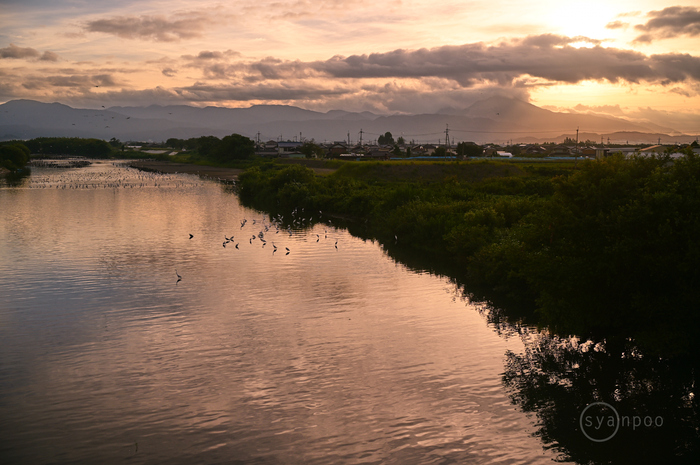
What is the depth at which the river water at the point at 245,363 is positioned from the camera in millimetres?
17953

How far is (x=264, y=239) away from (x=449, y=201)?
18795mm

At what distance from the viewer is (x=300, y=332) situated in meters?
27.9

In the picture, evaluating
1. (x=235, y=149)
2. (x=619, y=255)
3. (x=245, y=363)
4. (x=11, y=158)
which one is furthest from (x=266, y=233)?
(x=11, y=158)

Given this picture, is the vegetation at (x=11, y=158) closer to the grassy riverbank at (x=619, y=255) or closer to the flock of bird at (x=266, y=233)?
the flock of bird at (x=266, y=233)

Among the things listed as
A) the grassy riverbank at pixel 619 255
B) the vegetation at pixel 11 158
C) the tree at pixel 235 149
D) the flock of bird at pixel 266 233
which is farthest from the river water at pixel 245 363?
the tree at pixel 235 149

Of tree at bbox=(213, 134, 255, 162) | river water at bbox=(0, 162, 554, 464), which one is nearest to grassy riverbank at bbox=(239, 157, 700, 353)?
river water at bbox=(0, 162, 554, 464)

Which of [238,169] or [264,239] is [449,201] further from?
[238,169]

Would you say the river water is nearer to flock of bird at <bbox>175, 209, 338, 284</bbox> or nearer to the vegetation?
flock of bird at <bbox>175, 209, 338, 284</bbox>

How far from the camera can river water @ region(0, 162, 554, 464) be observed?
18.0 meters

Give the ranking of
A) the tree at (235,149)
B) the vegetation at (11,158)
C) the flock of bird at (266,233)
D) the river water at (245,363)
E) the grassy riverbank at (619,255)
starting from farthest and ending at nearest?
the tree at (235,149) < the vegetation at (11,158) < the flock of bird at (266,233) < the grassy riverbank at (619,255) < the river water at (245,363)

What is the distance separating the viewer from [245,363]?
23.9 meters

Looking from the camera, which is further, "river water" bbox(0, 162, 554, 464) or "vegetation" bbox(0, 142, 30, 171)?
"vegetation" bbox(0, 142, 30, 171)

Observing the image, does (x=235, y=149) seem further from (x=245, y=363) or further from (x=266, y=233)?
(x=245, y=363)

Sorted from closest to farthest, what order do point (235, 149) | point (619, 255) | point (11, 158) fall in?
point (619, 255) < point (11, 158) < point (235, 149)
